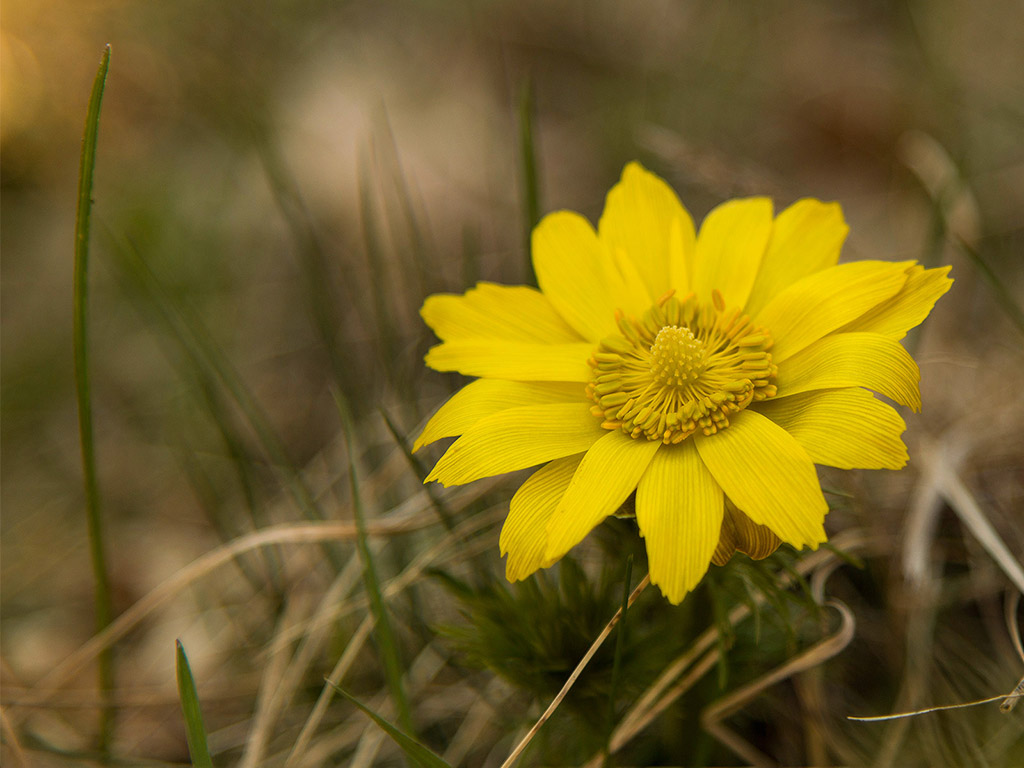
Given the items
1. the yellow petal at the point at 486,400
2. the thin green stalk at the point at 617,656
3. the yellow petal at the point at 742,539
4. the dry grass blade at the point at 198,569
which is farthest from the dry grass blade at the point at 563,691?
the dry grass blade at the point at 198,569

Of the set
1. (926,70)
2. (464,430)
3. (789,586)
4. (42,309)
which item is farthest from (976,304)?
(42,309)

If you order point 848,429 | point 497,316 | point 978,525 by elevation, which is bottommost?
point 978,525

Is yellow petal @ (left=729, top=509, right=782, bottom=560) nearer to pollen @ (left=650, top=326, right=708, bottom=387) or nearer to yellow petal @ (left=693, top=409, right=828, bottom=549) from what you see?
yellow petal @ (left=693, top=409, right=828, bottom=549)

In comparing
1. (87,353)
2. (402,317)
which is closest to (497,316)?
(87,353)

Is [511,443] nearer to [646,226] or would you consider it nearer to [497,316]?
[497,316]

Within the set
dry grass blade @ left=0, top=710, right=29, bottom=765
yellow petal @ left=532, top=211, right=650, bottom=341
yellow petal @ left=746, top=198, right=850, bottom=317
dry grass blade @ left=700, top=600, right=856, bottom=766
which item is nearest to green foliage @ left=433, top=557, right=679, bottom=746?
dry grass blade @ left=700, top=600, right=856, bottom=766

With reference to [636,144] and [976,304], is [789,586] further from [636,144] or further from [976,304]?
[636,144]
